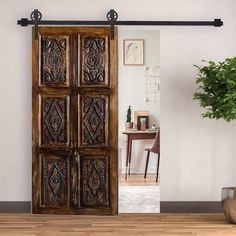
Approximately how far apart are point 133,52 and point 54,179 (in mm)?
3949

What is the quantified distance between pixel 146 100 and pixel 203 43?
3.56 meters

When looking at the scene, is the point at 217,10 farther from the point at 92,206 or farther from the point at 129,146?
the point at 129,146

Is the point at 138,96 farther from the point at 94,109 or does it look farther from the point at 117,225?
the point at 117,225

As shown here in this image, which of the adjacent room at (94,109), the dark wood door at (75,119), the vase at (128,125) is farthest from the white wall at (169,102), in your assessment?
the vase at (128,125)

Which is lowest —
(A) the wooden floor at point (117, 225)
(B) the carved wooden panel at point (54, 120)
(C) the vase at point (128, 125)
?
(A) the wooden floor at point (117, 225)

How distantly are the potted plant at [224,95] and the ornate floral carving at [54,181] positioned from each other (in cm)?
146

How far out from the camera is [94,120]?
5211 mm

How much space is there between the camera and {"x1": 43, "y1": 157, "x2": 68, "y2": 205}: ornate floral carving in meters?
5.18

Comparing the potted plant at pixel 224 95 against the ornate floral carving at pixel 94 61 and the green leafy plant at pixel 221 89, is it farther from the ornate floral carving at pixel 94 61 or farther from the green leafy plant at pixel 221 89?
the ornate floral carving at pixel 94 61

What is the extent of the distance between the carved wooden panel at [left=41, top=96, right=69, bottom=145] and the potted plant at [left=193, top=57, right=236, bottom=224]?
128 centimetres

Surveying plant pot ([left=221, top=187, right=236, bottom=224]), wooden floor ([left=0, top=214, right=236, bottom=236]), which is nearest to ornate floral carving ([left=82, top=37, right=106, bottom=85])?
wooden floor ([left=0, top=214, right=236, bottom=236])

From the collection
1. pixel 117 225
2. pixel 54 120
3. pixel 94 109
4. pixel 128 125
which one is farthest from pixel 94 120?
pixel 128 125

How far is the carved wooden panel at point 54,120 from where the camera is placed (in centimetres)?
520

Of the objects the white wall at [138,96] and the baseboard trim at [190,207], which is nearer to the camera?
the baseboard trim at [190,207]
